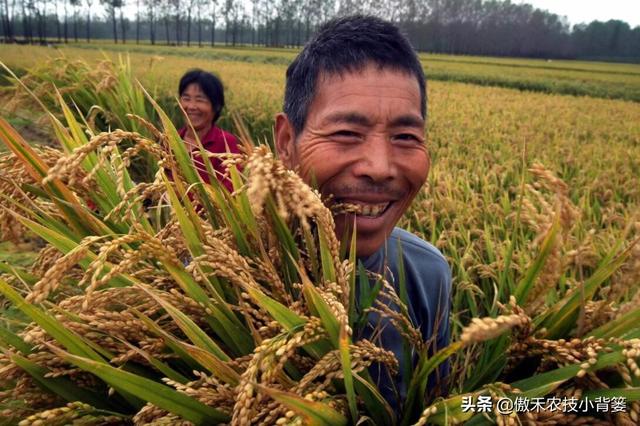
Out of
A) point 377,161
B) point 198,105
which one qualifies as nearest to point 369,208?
point 377,161

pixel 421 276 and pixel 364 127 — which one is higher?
pixel 364 127

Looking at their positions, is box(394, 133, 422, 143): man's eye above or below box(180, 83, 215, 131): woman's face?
above

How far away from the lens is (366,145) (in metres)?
1.41

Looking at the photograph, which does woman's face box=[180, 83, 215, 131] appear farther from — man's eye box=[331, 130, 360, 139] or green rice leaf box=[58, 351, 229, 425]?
green rice leaf box=[58, 351, 229, 425]

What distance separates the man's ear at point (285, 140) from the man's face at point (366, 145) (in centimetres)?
15

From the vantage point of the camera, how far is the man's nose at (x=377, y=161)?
4.45ft

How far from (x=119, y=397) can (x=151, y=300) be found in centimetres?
23

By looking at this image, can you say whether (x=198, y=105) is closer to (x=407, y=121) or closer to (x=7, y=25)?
(x=407, y=121)

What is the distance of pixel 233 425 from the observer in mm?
780

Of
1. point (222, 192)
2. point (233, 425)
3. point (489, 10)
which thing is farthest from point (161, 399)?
point (489, 10)

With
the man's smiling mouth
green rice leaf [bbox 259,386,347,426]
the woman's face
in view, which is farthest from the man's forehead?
the woman's face

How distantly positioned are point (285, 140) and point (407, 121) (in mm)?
499

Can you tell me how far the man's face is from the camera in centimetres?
139

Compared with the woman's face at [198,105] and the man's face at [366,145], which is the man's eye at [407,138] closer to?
the man's face at [366,145]
